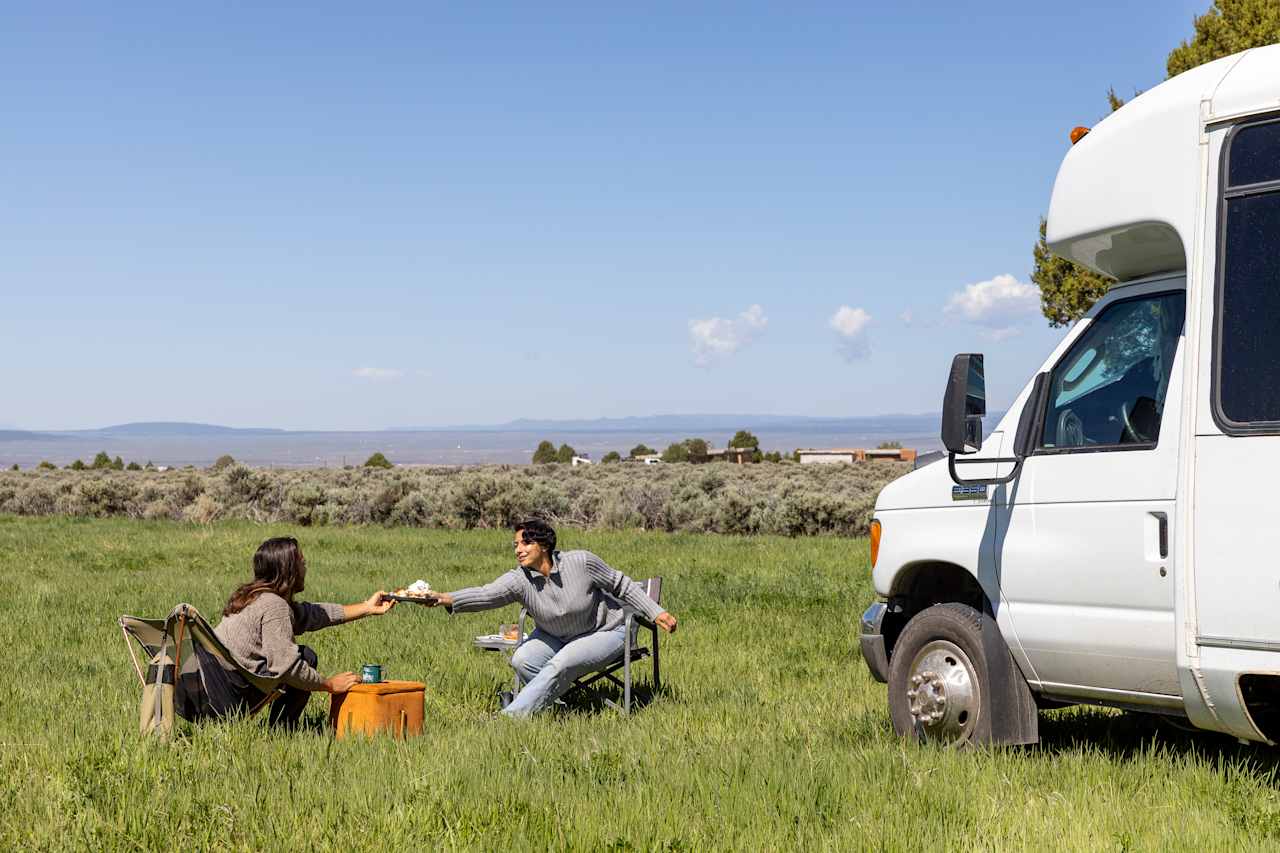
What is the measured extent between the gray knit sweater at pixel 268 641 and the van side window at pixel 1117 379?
13.2ft

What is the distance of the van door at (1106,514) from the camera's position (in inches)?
219

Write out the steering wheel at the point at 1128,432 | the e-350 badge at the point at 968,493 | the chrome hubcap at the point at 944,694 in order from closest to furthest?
the steering wheel at the point at 1128,432, the e-350 badge at the point at 968,493, the chrome hubcap at the point at 944,694

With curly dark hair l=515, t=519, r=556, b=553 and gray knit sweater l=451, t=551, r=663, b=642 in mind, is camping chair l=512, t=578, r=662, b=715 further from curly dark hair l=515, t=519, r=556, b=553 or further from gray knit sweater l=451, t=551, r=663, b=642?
curly dark hair l=515, t=519, r=556, b=553

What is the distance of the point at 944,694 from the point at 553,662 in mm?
2661

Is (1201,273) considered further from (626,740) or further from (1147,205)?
(626,740)

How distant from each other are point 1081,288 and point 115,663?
1710 cm

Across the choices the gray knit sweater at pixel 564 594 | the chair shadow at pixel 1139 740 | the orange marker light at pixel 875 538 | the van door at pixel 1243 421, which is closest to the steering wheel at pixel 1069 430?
the van door at pixel 1243 421

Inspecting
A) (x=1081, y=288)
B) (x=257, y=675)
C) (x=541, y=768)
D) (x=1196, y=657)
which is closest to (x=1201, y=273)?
(x=1196, y=657)

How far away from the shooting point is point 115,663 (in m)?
10.3

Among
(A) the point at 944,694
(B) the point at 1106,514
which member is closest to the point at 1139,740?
(A) the point at 944,694

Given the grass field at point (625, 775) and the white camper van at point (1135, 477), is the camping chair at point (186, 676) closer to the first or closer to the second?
the grass field at point (625, 775)

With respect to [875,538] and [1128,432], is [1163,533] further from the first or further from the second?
[875,538]

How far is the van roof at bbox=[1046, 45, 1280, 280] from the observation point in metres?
5.38

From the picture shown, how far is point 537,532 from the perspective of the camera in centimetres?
848
